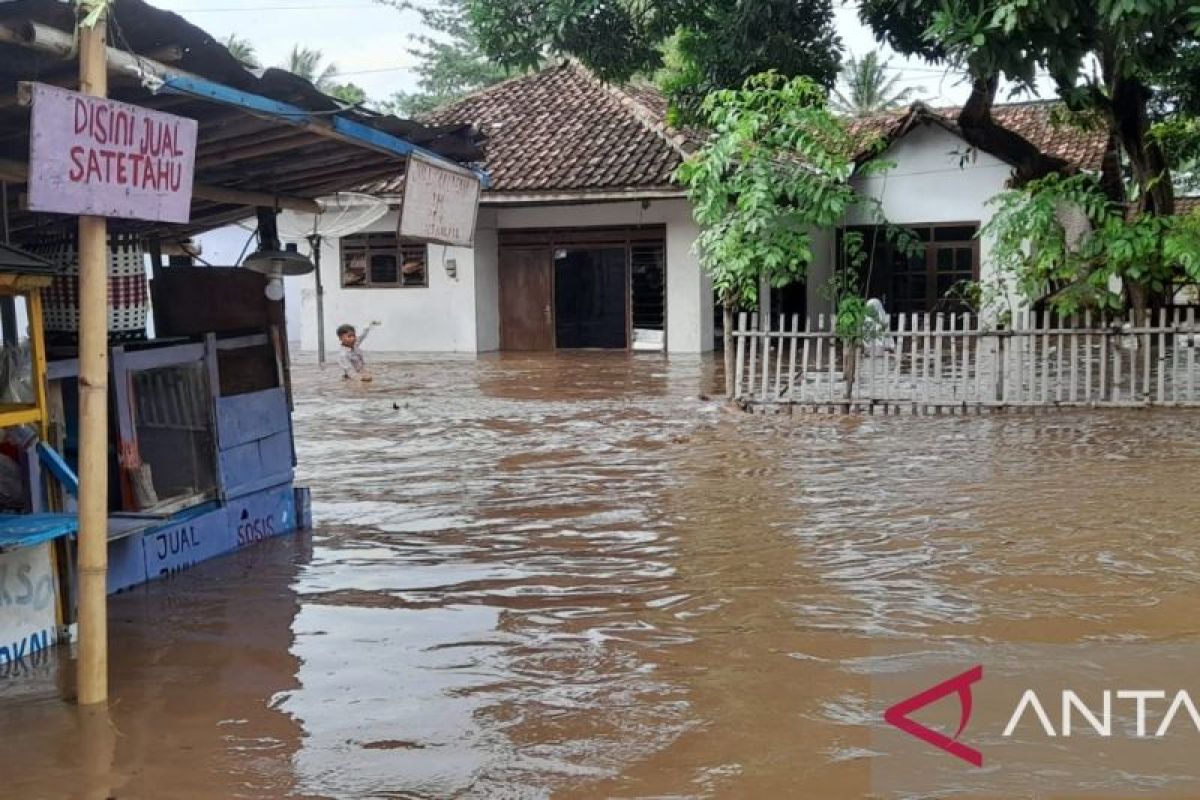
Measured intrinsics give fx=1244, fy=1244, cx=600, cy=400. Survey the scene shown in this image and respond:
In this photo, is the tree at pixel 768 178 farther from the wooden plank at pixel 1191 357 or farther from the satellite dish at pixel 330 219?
the satellite dish at pixel 330 219

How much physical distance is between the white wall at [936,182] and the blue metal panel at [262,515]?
16.2 m

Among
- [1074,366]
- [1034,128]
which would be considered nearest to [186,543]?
[1074,366]

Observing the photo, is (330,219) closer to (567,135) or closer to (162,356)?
(567,135)

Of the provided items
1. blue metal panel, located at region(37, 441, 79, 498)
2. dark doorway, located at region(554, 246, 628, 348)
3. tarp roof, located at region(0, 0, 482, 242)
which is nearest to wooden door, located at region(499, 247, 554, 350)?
dark doorway, located at region(554, 246, 628, 348)

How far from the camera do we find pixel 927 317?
12992 millimetres

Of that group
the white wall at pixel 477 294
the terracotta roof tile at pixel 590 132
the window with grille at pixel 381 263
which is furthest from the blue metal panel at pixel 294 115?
the window with grille at pixel 381 263

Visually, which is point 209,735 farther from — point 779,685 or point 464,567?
point 464,567

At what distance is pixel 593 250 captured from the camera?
23.1 metres

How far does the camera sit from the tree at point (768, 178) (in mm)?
13000

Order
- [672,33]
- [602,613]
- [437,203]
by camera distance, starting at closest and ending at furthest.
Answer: [602,613] < [437,203] < [672,33]

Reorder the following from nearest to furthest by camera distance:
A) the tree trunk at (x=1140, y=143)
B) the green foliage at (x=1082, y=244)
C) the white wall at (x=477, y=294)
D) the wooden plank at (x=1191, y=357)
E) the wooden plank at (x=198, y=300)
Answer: the wooden plank at (x=198, y=300), the wooden plank at (x=1191, y=357), the green foliage at (x=1082, y=244), the tree trunk at (x=1140, y=143), the white wall at (x=477, y=294)

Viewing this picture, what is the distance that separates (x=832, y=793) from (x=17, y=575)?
3.47 meters

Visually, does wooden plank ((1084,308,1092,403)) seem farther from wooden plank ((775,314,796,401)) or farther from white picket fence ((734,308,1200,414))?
wooden plank ((775,314,796,401))

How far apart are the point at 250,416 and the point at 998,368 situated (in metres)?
8.50
